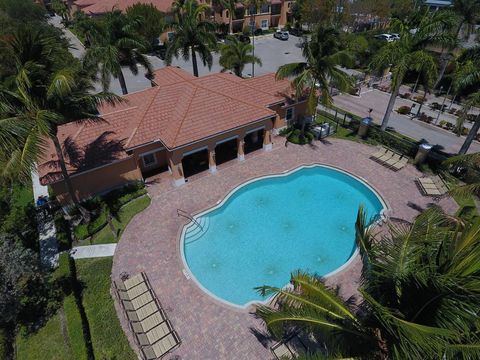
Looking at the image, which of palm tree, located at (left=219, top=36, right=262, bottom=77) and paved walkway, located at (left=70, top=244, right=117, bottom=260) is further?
palm tree, located at (left=219, top=36, right=262, bottom=77)

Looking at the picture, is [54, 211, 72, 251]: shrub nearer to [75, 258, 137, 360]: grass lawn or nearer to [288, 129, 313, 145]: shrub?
[75, 258, 137, 360]: grass lawn

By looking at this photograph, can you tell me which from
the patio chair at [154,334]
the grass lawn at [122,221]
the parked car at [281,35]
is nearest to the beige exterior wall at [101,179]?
the grass lawn at [122,221]

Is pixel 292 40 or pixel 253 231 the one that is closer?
pixel 253 231

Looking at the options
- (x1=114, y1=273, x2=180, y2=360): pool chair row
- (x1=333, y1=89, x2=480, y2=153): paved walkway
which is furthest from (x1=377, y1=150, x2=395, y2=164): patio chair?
(x1=114, y1=273, x2=180, y2=360): pool chair row

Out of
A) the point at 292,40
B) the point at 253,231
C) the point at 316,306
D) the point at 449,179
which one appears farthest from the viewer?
the point at 292,40

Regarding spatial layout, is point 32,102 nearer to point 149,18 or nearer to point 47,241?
point 47,241

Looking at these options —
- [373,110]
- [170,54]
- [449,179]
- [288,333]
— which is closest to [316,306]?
[288,333]

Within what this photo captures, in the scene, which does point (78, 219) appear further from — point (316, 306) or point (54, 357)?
point (316, 306)
